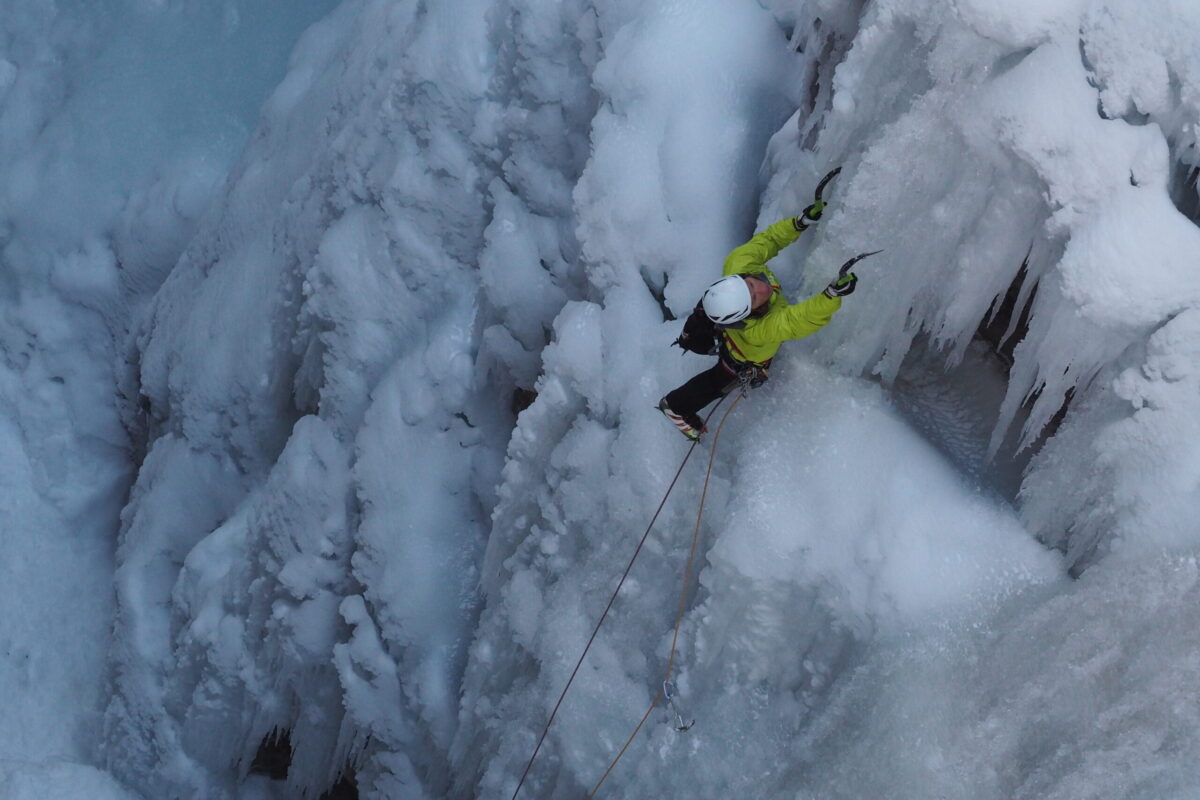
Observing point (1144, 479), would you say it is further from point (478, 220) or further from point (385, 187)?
point (385, 187)

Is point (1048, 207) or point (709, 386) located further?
point (709, 386)

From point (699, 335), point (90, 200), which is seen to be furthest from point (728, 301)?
point (90, 200)

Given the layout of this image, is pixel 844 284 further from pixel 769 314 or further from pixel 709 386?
pixel 709 386

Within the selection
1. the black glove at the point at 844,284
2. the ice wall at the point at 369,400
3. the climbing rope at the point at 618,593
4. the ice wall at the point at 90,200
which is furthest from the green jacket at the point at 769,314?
the ice wall at the point at 90,200

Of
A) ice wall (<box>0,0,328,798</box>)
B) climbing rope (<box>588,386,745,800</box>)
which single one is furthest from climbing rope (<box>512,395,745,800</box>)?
ice wall (<box>0,0,328,798</box>)

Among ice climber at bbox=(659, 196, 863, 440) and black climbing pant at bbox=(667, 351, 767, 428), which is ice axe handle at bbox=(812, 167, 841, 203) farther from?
black climbing pant at bbox=(667, 351, 767, 428)

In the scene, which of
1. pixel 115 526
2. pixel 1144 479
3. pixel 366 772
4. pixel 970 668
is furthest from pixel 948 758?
pixel 115 526

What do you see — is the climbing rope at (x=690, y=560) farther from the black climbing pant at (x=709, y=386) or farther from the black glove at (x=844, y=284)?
the black glove at (x=844, y=284)

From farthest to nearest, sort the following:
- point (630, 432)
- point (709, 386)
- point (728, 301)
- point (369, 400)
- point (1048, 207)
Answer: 1. point (369, 400)
2. point (630, 432)
3. point (709, 386)
4. point (728, 301)
5. point (1048, 207)

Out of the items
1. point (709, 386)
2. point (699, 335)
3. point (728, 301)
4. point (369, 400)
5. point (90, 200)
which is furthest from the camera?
point (90, 200)
